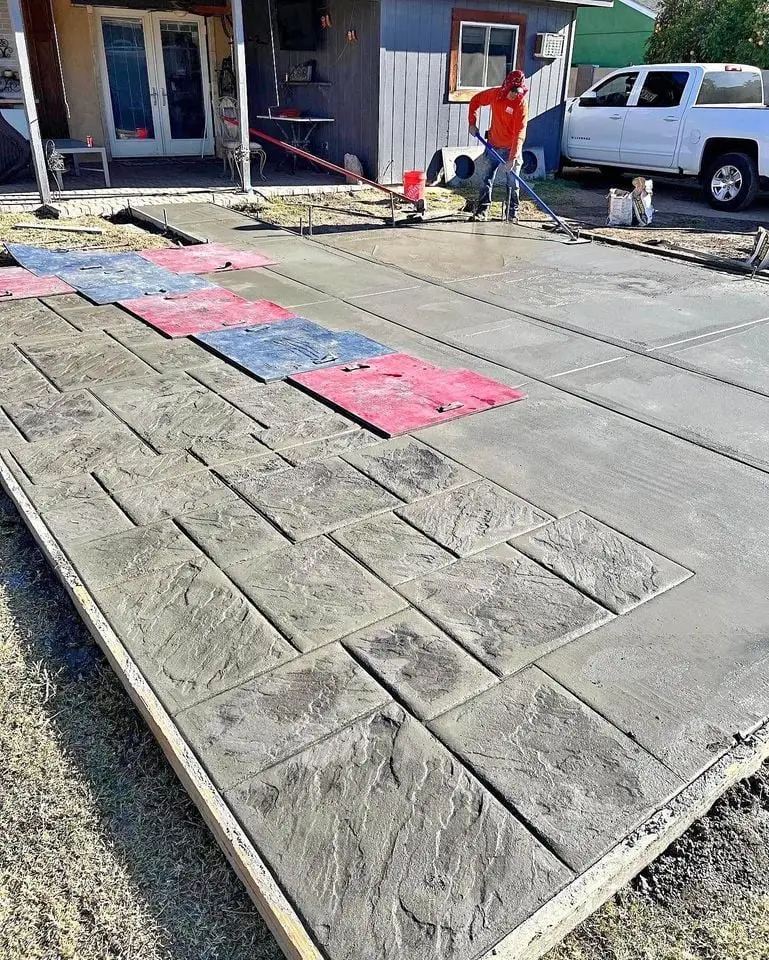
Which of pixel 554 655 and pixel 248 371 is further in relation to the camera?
pixel 248 371

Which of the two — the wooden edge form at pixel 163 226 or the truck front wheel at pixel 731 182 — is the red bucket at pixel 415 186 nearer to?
the wooden edge form at pixel 163 226

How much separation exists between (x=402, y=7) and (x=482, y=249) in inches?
170

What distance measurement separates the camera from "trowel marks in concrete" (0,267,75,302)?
646 centimetres

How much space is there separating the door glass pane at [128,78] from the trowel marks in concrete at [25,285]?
564 centimetres

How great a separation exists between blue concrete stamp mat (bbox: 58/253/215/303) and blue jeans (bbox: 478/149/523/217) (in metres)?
4.38

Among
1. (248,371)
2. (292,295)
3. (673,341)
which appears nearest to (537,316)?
(673,341)

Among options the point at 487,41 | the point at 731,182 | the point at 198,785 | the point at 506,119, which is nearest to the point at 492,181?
the point at 506,119

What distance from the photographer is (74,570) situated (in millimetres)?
3049

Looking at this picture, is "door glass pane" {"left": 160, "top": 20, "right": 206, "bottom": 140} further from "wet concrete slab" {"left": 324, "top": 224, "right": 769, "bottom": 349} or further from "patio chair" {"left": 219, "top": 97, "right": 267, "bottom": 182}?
"wet concrete slab" {"left": 324, "top": 224, "right": 769, "bottom": 349}

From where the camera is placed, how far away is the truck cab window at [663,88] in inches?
440

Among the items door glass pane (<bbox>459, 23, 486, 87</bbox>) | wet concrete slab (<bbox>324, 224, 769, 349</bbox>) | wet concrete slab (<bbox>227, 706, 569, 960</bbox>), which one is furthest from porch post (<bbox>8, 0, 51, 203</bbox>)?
wet concrete slab (<bbox>227, 706, 569, 960</bbox>)

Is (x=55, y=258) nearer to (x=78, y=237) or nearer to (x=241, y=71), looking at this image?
(x=78, y=237)

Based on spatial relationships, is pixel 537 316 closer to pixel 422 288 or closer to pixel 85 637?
pixel 422 288

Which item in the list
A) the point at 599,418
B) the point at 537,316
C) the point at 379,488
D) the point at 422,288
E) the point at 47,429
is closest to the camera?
the point at 379,488
